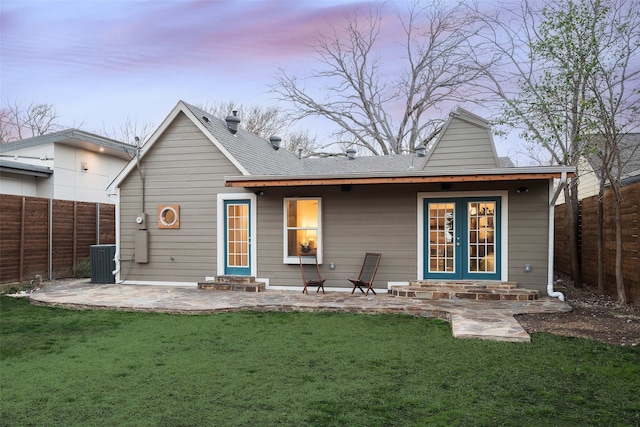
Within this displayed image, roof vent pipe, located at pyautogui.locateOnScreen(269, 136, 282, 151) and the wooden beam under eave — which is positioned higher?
roof vent pipe, located at pyautogui.locateOnScreen(269, 136, 282, 151)

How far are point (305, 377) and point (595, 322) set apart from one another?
4723mm

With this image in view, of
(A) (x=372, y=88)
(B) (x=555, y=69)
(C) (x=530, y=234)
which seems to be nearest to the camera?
(B) (x=555, y=69)

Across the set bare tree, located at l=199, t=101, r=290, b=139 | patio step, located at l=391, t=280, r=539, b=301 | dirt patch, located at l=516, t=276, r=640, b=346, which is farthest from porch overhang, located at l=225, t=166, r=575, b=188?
bare tree, located at l=199, t=101, r=290, b=139

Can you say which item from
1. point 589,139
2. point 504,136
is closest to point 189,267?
point 504,136

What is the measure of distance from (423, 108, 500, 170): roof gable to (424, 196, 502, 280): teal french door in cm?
123

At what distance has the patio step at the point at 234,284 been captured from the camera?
30.9 ft

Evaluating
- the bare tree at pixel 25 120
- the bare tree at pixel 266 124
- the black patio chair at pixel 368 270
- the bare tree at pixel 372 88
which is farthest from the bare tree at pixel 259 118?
the black patio chair at pixel 368 270

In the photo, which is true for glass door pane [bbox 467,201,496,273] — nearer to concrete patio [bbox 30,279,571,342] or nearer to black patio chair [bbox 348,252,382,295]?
concrete patio [bbox 30,279,571,342]

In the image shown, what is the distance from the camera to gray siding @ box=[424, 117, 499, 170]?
9.66m

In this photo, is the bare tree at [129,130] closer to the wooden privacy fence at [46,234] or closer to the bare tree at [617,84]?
the wooden privacy fence at [46,234]

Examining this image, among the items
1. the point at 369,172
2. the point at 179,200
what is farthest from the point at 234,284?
the point at 369,172

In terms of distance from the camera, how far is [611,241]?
28.0 ft

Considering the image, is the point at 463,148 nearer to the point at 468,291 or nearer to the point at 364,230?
the point at 364,230

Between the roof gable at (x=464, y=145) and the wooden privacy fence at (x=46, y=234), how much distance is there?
928 cm
